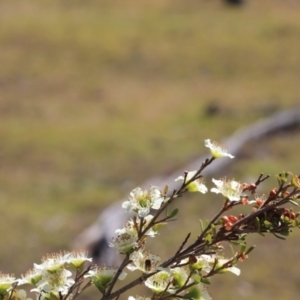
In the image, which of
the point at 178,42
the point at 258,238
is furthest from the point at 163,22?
the point at 258,238

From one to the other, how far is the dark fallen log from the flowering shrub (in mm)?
3660

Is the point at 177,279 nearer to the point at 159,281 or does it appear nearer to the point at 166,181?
the point at 159,281

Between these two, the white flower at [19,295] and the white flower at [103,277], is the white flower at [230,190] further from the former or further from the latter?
the white flower at [19,295]

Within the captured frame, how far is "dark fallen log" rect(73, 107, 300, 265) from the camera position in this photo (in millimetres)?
9906

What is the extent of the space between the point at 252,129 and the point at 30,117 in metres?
5.57

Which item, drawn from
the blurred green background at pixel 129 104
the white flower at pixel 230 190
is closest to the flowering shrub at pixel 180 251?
the white flower at pixel 230 190

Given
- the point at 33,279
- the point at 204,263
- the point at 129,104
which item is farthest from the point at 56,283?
the point at 129,104

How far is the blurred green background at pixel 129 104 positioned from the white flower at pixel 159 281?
21.7ft

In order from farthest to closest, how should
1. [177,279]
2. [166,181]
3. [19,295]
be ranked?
[166,181], [19,295], [177,279]

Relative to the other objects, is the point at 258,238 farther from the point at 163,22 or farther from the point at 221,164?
the point at 163,22

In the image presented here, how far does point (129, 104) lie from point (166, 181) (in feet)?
22.8

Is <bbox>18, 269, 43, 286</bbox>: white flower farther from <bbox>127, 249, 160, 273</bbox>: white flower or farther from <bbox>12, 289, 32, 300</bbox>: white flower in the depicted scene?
<bbox>127, 249, 160, 273</bbox>: white flower

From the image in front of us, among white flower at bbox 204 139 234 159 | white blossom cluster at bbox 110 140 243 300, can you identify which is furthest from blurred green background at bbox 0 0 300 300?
white blossom cluster at bbox 110 140 243 300

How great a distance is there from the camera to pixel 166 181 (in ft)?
42.3
